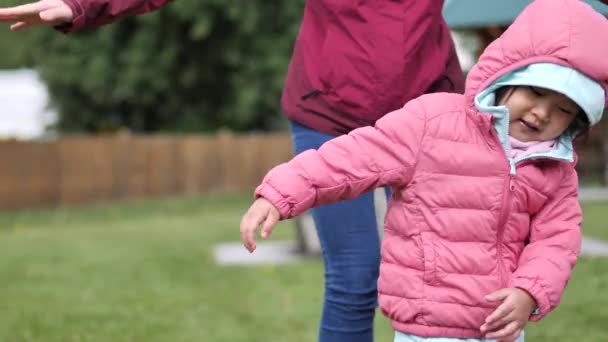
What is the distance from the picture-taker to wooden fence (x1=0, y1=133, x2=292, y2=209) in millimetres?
19578

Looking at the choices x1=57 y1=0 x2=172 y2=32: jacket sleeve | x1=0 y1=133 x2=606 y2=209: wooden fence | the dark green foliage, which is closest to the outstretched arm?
x1=57 y1=0 x2=172 y2=32: jacket sleeve

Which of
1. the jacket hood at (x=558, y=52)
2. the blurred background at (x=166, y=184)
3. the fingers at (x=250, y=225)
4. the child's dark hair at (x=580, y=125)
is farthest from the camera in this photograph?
the blurred background at (x=166, y=184)

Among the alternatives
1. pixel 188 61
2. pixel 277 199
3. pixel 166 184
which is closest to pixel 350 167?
pixel 277 199

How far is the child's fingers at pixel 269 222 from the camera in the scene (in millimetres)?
2621

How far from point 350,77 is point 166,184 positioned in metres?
18.6

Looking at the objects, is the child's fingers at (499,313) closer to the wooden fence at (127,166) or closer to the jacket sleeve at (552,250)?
the jacket sleeve at (552,250)

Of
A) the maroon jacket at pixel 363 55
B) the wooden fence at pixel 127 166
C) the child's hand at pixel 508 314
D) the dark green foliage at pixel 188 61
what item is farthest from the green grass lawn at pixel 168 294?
the dark green foliage at pixel 188 61

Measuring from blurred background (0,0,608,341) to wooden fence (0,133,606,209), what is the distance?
0.09 feet

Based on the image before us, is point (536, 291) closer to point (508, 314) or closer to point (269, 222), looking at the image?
point (508, 314)

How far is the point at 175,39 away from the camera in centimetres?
2448

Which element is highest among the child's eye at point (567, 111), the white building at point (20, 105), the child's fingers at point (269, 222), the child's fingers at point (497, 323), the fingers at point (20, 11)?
the fingers at point (20, 11)

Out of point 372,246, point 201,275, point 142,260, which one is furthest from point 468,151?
point 142,260

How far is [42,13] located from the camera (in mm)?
3324

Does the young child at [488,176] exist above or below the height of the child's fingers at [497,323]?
above
